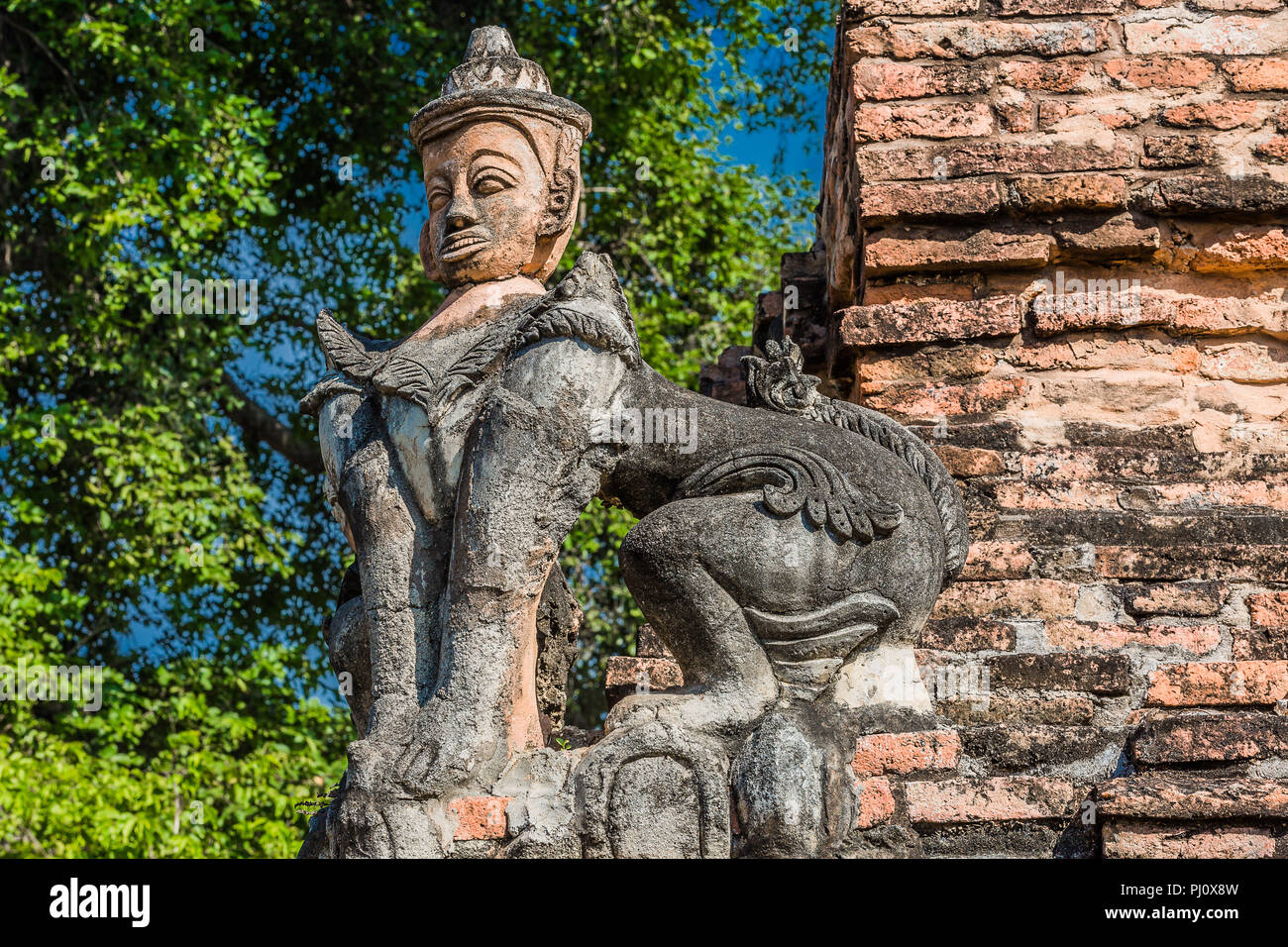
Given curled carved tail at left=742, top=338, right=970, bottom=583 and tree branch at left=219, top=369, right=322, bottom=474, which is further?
tree branch at left=219, top=369, right=322, bottom=474

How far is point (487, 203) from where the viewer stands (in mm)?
4496

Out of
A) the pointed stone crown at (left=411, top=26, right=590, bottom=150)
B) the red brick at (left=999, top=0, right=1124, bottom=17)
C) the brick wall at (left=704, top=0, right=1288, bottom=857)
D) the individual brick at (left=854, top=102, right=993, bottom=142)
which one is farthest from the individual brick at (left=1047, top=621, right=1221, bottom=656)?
the red brick at (left=999, top=0, right=1124, bottom=17)

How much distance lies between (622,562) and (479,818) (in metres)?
0.71

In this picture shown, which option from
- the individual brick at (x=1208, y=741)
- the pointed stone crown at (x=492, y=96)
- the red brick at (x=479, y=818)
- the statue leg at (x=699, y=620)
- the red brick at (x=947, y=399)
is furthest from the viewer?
the red brick at (x=947, y=399)

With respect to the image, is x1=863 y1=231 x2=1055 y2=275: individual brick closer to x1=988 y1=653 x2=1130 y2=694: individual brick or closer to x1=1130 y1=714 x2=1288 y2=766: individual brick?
x1=988 y1=653 x2=1130 y2=694: individual brick

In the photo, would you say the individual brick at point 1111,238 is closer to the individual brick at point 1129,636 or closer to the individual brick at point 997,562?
the individual brick at point 997,562

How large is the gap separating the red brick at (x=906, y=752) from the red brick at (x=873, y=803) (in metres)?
0.03

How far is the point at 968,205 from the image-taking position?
5418 millimetres

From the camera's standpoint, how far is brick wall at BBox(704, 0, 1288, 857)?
15.6ft

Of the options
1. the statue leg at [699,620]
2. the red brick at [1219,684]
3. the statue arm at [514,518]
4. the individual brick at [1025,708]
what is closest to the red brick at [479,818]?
the statue arm at [514,518]

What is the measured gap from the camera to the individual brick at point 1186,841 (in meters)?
3.90

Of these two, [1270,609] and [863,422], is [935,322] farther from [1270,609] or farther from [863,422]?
[1270,609]

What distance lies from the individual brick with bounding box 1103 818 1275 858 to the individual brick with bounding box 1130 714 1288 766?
9.3 inches

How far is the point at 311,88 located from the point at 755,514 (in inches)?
348
